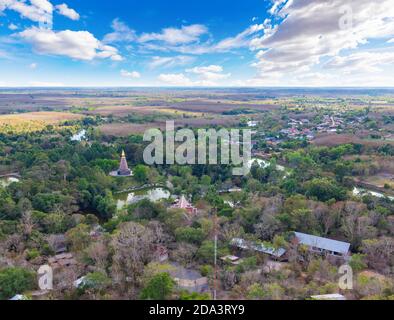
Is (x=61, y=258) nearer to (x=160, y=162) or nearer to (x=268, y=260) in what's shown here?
(x=268, y=260)

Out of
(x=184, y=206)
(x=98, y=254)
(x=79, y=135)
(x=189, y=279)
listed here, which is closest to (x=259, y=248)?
(x=189, y=279)

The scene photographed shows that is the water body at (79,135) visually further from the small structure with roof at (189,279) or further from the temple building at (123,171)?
the small structure with roof at (189,279)

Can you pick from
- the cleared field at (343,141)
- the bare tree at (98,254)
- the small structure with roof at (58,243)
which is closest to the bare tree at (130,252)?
the bare tree at (98,254)

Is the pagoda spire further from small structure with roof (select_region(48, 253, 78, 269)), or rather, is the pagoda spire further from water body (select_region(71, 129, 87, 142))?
water body (select_region(71, 129, 87, 142))

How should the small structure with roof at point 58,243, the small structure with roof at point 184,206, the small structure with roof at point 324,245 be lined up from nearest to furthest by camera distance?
the small structure with roof at point 324,245 < the small structure with roof at point 58,243 < the small structure with roof at point 184,206

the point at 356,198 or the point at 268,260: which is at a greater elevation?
the point at 356,198

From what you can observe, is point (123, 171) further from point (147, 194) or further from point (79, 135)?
point (79, 135)
